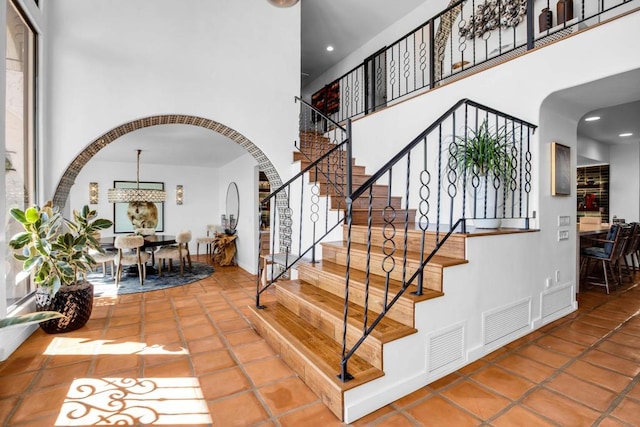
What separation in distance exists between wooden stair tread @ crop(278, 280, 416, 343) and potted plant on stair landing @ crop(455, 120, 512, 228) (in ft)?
4.70

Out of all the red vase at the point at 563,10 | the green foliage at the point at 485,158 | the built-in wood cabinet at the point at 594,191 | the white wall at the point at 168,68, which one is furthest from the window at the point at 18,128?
the built-in wood cabinet at the point at 594,191

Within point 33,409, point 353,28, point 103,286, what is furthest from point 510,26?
point 103,286

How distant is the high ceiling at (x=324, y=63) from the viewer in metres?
5.04

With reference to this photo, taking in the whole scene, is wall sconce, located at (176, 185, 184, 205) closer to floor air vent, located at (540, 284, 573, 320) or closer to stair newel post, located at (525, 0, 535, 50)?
stair newel post, located at (525, 0, 535, 50)

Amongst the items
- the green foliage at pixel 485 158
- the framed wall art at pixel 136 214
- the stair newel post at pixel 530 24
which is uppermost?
the stair newel post at pixel 530 24

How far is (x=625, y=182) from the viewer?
6652 mm

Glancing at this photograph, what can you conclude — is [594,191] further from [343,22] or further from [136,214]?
[136,214]

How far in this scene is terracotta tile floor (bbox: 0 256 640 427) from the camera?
174cm

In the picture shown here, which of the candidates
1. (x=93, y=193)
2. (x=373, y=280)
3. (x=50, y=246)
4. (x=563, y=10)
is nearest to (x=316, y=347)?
(x=373, y=280)

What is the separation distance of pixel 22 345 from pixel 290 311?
7.78ft

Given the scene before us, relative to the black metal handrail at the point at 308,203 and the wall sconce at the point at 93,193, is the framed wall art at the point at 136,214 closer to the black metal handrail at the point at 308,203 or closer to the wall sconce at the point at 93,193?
the wall sconce at the point at 93,193

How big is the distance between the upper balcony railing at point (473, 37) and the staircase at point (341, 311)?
2.49 metres

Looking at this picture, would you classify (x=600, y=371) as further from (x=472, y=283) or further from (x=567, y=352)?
(x=472, y=283)

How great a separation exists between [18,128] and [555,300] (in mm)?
5437
